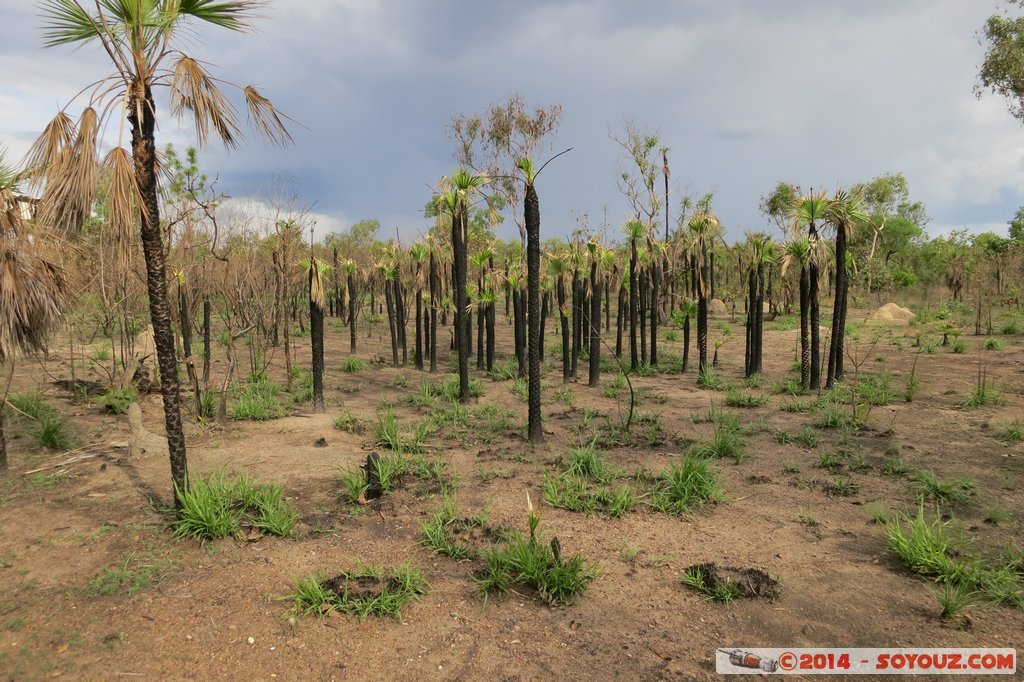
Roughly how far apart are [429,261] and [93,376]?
435 inches

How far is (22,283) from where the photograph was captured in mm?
7918

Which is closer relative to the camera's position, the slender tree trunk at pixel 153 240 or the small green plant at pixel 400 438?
the slender tree trunk at pixel 153 240

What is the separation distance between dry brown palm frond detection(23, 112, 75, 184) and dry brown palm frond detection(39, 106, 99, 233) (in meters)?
0.22

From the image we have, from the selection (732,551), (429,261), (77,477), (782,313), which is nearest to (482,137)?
(429,261)

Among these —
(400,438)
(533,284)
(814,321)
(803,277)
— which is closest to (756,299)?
(803,277)

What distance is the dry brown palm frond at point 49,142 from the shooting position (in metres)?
5.79

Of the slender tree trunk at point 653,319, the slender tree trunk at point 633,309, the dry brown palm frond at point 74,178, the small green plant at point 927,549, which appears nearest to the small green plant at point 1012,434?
the small green plant at point 927,549

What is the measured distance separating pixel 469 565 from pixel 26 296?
287 inches

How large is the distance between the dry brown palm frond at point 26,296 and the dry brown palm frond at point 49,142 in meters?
2.67

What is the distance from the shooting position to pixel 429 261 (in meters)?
20.8

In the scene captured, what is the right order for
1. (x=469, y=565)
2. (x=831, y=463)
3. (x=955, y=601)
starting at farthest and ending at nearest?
(x=831, y=463) < (x=469, y=565) < (x=955, y=601)

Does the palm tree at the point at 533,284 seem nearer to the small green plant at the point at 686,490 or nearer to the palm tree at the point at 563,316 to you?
the small green plant at the point at 686,490

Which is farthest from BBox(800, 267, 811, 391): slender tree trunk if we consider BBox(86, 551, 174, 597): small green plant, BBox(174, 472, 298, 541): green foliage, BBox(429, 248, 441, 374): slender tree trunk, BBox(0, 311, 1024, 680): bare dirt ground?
BBox(86, 551, 174, 597): small green plant

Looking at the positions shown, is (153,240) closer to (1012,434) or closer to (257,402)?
(257,402)
